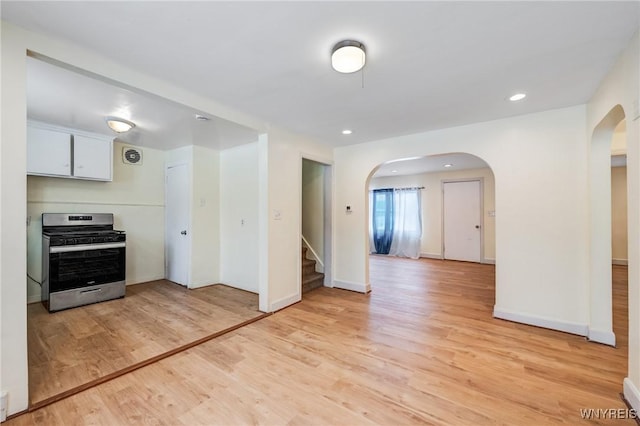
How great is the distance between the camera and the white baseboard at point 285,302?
10.7ft

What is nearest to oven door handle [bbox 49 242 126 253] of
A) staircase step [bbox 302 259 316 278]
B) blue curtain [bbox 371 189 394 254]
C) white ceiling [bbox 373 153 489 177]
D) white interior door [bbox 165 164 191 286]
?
white interior door [bbox 165 164 191 286]

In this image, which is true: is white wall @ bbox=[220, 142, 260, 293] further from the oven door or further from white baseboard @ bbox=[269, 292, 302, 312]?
the oven door

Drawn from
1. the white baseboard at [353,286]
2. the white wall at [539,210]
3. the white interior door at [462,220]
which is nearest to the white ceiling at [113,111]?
the white baseboard at [353,286]

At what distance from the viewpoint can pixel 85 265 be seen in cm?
344

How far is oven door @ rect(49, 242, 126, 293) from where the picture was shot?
321 cm

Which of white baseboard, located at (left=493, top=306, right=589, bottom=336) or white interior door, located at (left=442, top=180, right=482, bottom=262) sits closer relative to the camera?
white baseboard, located at (left=493, top=306, right=589, bottom=336)

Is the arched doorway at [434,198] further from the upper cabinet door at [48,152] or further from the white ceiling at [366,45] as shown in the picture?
the upper cabinet door at [48,152]

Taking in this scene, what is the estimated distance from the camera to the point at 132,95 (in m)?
2.43

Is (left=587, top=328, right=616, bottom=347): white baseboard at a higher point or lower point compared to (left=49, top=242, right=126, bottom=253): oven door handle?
lower

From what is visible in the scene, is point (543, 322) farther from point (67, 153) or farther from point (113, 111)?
point (67, 153)

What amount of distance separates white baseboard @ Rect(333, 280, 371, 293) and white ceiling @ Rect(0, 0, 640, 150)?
269cm

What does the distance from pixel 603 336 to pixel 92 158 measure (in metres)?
6.33

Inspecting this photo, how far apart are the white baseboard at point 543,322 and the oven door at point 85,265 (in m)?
4.99

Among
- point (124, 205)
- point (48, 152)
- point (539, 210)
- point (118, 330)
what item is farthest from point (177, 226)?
point (539, 210)
